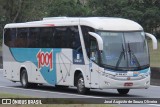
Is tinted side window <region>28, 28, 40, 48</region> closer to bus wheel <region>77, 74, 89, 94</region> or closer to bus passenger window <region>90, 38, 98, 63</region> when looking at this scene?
bus wheel <region>77, 74, 89, 94</region>

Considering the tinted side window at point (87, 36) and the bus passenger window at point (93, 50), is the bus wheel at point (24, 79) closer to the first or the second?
the tinted side window at point (87, 36)

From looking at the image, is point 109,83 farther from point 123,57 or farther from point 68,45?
point 68,45

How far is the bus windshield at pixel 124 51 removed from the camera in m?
22.5

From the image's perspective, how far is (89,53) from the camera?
2302 cm

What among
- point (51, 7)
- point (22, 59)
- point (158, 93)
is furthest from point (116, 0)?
point (158, 93)

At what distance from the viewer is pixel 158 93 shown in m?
24.5

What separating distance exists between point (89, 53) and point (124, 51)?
4.69 feet

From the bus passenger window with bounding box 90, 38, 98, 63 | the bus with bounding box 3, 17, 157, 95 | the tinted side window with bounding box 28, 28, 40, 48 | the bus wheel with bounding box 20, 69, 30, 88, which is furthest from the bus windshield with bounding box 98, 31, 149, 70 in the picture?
the bus wheel with bounding box 20, 69, 30, 88

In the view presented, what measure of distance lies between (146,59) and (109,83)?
6.26ft

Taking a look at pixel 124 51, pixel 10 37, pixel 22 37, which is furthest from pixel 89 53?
pixel 10 37

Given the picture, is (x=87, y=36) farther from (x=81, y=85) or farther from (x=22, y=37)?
(x=22, y=37)

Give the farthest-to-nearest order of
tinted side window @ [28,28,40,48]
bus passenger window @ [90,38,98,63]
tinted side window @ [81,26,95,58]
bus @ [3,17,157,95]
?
tinted side window @ [28,28,40,48], tinted side window @ [81,26,95,58], bus passenger window @ [90,38,98,63], bus @ [3,17,157,95]

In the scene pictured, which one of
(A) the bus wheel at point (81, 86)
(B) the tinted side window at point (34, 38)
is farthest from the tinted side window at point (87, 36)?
(B) the tinted side window at point (34, 38)

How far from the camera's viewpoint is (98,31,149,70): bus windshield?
22453 millimetres
